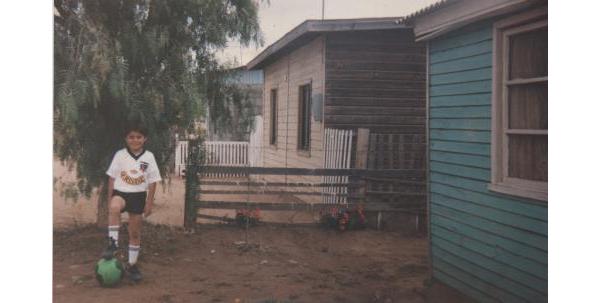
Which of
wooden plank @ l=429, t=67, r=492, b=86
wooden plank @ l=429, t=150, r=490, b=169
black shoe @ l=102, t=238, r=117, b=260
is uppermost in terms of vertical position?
wooden plank @ l=429, t=67, r=492, b=86

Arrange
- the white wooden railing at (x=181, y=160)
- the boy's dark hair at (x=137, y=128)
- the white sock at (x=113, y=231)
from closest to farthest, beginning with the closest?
1. the white sock at (x=113, y=231)
2. the boy's dark hair at (x=137, y=128)
3. the white wooden railing at (x=181, y=160)

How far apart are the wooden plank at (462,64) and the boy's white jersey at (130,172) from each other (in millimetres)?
3019

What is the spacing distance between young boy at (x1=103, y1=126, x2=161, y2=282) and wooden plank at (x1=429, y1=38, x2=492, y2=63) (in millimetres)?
3037

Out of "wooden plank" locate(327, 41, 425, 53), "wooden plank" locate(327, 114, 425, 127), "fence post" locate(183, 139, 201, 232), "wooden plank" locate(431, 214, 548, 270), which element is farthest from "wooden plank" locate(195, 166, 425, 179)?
"wooden plank" locate(431, 214, 548, 270)

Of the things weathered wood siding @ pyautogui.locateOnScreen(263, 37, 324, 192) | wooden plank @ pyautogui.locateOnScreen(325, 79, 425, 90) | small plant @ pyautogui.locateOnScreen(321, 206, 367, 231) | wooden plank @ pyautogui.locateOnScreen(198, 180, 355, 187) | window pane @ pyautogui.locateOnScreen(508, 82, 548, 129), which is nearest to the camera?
→ window pane @ pyautogui.locateOnScreen(508, 82, 548, 129)

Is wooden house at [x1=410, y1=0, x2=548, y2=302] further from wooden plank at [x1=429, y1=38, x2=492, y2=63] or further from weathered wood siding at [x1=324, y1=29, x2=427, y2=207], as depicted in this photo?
weathered wood siding at [x1=324, y1=29, x2=427, y2=207]

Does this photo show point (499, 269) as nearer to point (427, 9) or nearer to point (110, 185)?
point (427, 9)

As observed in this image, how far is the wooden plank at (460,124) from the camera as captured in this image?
5.23 m

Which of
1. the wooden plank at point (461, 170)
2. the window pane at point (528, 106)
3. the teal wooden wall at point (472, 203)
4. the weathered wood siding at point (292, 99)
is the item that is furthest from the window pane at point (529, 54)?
the weathered wood siding at point (292, 99)

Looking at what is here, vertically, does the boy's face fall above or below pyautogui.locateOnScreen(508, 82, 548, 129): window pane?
below

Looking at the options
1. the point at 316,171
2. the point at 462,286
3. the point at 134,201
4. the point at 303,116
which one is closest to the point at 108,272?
the point at 134,201

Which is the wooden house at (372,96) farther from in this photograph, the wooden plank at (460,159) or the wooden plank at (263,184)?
the wooden plank at (460,159)

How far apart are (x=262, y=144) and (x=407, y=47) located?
5862 millimetres

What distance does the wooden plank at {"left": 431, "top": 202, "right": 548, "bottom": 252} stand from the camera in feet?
15.2
